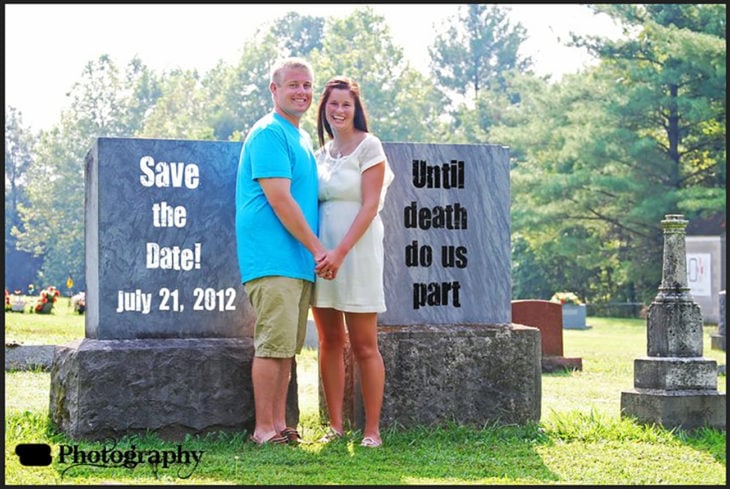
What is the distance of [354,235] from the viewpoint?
5.69m

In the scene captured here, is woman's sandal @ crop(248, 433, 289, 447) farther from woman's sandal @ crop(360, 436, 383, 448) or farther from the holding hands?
the holding hands

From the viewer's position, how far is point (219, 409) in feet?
20.0

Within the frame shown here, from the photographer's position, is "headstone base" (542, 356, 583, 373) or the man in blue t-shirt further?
"headstone base" (542, 356, 583, 373)

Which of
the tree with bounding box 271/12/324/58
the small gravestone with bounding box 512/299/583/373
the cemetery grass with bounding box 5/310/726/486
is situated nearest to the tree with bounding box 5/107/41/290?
the tree with bounding box 271/12/324/58

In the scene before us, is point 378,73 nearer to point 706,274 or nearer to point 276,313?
point 706,274

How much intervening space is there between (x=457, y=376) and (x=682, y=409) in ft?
5.19

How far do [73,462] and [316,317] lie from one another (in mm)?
1508

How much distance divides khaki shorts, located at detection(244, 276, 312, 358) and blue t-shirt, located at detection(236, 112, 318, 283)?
0.05 metres

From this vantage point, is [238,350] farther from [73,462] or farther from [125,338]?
[73,462]

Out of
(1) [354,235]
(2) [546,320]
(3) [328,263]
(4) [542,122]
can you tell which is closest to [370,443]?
(3) [328,263]

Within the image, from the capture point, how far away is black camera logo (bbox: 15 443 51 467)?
17.4 feet

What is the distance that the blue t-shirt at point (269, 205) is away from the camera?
5688 mm

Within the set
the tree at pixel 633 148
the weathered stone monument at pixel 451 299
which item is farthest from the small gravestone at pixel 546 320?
the tree at pixel 633 148

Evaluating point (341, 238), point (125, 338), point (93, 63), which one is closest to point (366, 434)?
point (341, 238)
